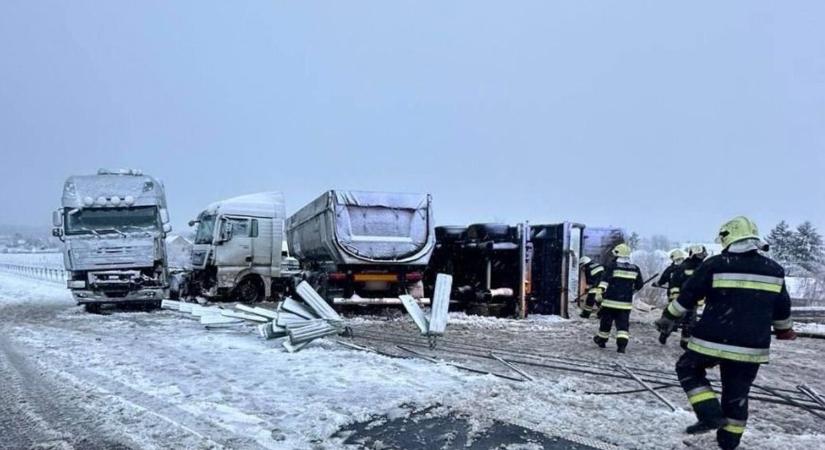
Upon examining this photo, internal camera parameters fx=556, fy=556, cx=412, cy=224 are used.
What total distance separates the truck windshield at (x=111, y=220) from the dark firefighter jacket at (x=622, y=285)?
1052cm

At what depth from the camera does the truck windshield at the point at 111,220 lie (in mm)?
12898

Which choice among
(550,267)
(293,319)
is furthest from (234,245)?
(550,267)

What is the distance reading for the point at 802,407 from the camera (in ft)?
16.8

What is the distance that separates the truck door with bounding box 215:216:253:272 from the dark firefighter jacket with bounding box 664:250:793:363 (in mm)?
13097

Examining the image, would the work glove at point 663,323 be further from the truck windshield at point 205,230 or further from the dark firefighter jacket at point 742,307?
the truck windshield at point 205,230

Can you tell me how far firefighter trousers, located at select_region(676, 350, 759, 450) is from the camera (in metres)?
3.93

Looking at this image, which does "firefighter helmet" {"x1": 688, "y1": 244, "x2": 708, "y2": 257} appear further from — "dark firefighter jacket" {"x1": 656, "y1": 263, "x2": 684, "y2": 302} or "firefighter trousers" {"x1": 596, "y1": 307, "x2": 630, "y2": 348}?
"firefighter trousers" {"x1": 596, "y1": 307, "x2": 630, "y2": 348}

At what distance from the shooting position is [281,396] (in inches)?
210

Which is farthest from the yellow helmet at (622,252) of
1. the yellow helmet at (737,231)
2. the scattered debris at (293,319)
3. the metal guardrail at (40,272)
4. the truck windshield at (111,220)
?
the metal guardrail at (40,272)

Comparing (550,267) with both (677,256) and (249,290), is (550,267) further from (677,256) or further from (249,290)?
(249,290)

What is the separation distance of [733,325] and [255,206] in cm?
1371

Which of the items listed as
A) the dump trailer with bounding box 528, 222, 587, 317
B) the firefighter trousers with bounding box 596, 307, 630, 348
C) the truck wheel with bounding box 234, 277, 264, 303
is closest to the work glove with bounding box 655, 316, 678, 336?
the firefighter trousers with bounding box 596, 307, 630, 348

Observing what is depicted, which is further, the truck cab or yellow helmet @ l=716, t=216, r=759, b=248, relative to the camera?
the truck cab

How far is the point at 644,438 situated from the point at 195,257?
1524 centimetres
